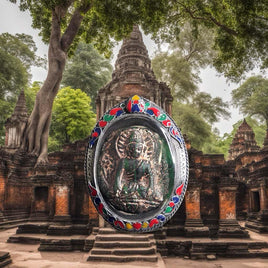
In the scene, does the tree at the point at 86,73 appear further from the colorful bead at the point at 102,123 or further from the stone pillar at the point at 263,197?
the colorful bead at the point at 102,123

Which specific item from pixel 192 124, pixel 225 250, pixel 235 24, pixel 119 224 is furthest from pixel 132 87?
pixel 192 124

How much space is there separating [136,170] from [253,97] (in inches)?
1190

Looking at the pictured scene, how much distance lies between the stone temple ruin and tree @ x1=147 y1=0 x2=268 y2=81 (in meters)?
3.53

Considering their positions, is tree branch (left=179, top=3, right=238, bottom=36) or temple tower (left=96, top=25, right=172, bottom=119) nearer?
tree branch (left=179, top=3, right=238, bottom=36)

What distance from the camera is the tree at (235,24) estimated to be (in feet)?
21.5

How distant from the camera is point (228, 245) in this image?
7918mm

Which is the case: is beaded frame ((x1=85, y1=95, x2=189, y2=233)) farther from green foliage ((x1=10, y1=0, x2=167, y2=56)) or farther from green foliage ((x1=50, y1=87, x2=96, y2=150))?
green foliage ((x1=50, y1=87, x2=96, y2=150))

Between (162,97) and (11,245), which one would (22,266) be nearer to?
(11,245)

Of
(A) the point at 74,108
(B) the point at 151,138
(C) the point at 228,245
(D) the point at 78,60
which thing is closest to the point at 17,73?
(A) the point at 74,108

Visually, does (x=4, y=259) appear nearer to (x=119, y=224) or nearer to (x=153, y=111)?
(x=119, y=224)

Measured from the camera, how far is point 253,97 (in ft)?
94.1

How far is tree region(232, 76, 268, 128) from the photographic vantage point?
1117 inches

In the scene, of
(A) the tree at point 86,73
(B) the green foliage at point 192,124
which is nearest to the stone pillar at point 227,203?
(B) the green foliage at point 192,124

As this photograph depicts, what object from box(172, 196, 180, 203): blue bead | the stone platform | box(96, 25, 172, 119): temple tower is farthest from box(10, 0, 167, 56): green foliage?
box(172, 196, 180, 203): blue bead
